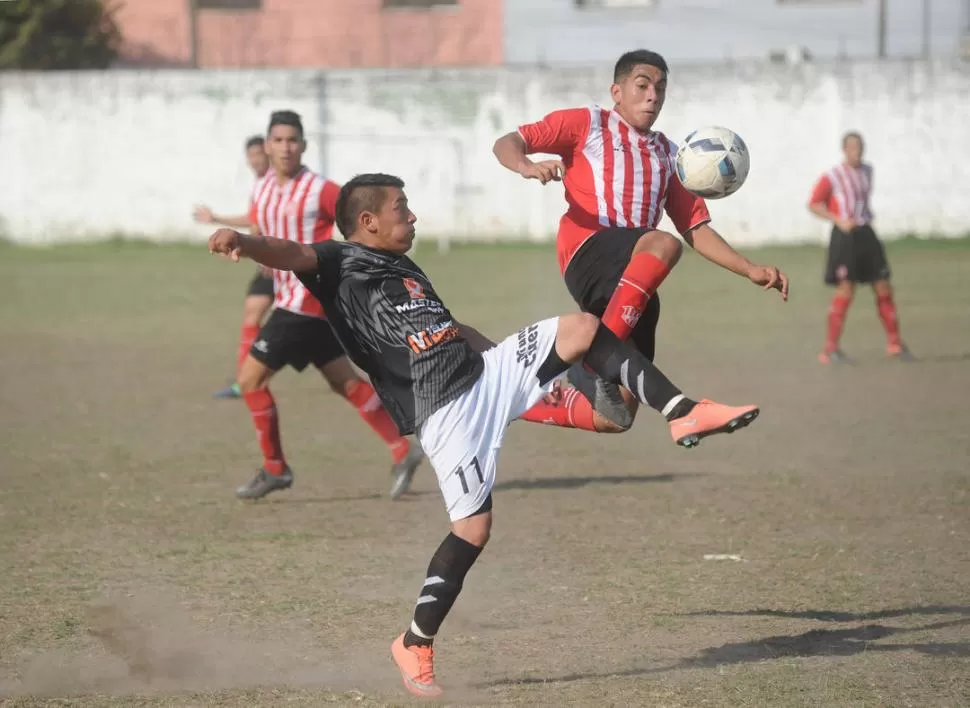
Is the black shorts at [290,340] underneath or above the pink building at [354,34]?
underneath

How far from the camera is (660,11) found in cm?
3503

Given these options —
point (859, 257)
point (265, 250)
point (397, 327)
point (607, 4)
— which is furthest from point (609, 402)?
point (607, 4)

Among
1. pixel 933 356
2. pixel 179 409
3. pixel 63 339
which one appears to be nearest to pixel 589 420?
pixel 179 409

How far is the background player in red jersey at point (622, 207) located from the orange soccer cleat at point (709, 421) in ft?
2.73

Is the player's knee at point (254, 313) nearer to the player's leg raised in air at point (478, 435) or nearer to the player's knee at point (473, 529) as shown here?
the player's leg raised in air at point (478, 435)

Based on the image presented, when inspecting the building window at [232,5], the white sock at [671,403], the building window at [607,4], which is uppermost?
the building window at [232,5]

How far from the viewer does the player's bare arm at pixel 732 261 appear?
6.37 metres

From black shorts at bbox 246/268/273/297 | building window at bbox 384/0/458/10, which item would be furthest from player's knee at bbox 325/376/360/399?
building window at bbox 384/0/458/10

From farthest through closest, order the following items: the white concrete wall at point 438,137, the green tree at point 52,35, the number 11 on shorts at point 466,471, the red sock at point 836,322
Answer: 1. the green tree at point 52,35
2. the white concrete wall at point 438,137
3. the red sock at point 836,322
4. the number 11 on shorts at point 466,471

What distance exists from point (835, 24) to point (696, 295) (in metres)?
15.8

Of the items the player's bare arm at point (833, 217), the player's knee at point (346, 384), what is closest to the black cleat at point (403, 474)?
the player's knee at point (346, 384)

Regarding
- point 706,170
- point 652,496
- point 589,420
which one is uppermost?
point 706,170

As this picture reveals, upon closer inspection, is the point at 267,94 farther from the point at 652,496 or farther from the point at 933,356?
the point at 652,496

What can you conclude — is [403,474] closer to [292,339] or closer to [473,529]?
[292,339]
